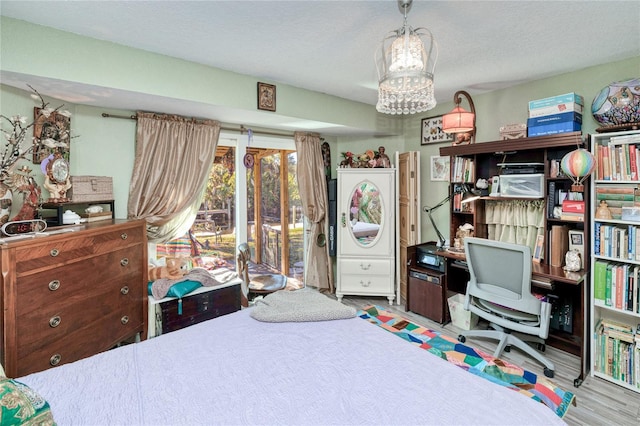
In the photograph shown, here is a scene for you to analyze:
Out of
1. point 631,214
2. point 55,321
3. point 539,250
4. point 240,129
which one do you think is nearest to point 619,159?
point 631,214

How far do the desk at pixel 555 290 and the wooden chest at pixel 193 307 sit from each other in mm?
1951

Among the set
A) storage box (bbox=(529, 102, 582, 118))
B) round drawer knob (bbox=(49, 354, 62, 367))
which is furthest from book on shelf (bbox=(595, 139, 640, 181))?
round drawer knob (bbox=(49, 354, 62, 367))

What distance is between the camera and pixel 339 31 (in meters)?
2.02

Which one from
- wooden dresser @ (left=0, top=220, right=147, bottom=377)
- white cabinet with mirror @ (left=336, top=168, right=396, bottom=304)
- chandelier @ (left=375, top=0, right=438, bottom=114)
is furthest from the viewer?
white cabinet with mirror @ (left=336, top=168, right=396, bottom=304)

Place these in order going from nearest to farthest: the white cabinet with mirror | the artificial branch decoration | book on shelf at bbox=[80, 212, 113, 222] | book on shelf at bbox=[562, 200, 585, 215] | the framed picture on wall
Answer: the artificial branch decoration
book on shelf at bbox=[80, 212, 113, 222]
book on shelf at bbox=[562, 200, 585, 215]
the framed picture on wall
the white cabinet with mirror

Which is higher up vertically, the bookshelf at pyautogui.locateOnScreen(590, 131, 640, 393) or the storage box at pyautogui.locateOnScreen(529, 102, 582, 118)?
the storage box at pyautogui.locateOnScreen(529, 102, 582, 118)

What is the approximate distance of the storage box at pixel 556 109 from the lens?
2.53 m

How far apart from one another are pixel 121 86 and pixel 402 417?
8.26 feet

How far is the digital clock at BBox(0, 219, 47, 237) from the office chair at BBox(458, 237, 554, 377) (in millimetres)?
3049

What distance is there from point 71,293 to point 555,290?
3.86 meters

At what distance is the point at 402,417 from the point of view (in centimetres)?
111

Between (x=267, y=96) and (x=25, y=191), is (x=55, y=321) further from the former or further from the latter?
(x=267, y=96)

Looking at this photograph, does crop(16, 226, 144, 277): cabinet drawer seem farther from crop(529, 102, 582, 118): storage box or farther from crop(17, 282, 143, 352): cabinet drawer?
crop(529, 102, 582, 118): storage box

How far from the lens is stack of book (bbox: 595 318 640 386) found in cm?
225
